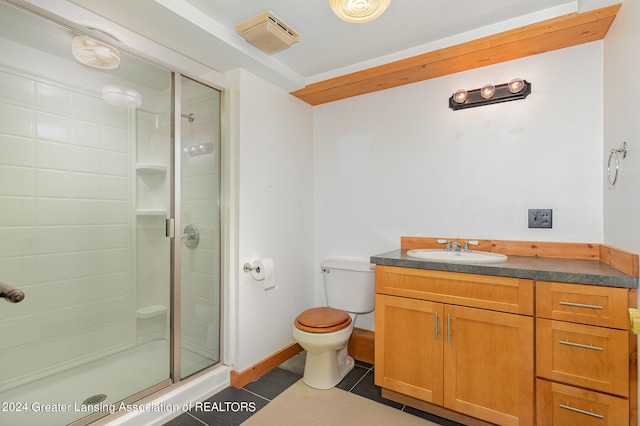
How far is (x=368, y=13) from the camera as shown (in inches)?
53.3

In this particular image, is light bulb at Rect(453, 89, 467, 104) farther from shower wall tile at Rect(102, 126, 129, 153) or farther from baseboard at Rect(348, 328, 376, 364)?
shower wall tile at Rect(102, 126, 129, 153)

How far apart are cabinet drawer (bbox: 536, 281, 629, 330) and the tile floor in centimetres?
81

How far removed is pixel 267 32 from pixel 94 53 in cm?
94

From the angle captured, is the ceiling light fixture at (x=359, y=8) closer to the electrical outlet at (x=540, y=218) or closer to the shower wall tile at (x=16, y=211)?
the electrical outlet at (x=540, y=218)

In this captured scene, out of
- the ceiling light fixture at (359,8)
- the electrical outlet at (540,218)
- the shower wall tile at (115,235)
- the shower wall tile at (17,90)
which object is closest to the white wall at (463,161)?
the electrical outlet at (540,218)

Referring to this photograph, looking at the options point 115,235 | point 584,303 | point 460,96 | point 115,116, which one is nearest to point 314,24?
point 460,96

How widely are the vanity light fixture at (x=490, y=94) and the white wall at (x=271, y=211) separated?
4.00 ft

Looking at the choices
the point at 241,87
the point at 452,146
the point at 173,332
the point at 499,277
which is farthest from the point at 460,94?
the point at 173,332

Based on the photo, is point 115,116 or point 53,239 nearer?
point 53,239

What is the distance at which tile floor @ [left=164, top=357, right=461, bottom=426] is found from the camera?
1.63 m

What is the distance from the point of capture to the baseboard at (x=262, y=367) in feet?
6.44

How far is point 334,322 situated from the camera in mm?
1902

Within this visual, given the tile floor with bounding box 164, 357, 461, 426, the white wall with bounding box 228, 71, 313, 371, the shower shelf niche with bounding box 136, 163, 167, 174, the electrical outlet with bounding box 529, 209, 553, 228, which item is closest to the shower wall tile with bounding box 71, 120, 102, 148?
the shower shelf niche with bounding box 136, 163, 167, 174

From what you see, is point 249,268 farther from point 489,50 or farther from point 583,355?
point 489,50
